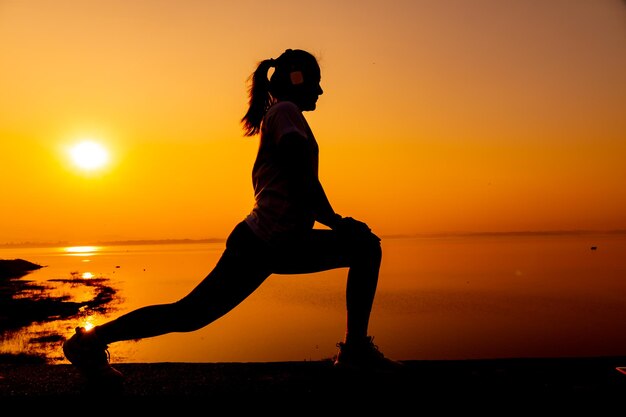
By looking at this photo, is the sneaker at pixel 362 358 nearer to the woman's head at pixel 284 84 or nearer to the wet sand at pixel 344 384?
the wet sand at pixel 344 384

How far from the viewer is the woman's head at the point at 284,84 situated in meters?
3.98

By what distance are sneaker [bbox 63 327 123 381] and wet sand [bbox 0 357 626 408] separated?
3.5 inches

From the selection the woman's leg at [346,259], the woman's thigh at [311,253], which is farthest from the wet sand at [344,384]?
the woman's thigh at [311,253]

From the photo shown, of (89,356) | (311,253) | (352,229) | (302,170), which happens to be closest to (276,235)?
(311,253)

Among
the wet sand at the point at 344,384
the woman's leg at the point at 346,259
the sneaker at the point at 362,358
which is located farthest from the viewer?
the sneaker at the point at 362,358

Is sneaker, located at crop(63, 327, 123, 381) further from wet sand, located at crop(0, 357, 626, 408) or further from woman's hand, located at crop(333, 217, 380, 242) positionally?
woman's hand, located at crop(333, 217, 380, 242)

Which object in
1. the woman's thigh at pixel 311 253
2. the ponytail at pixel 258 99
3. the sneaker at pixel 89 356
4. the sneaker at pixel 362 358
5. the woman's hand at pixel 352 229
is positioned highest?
the ponytail at pixel 258 99

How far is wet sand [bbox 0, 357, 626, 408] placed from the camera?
3.63m

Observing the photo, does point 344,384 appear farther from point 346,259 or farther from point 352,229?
point 352,229

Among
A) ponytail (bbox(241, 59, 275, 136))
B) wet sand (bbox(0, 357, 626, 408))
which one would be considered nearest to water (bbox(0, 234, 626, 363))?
wet sand (bbox(0, 357, 626, 408))

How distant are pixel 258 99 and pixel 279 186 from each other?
721mm

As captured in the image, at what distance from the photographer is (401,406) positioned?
3.54 m

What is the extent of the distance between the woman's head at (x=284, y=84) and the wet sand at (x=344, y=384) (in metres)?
1.81

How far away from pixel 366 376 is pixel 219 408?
1.09 meters
